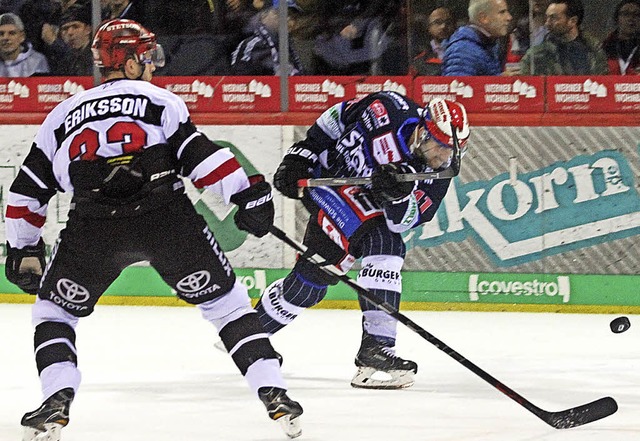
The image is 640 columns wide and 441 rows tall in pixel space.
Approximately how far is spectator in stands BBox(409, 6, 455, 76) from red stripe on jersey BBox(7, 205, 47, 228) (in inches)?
126

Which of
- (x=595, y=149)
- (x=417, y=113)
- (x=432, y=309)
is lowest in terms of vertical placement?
(x=432, y=309)

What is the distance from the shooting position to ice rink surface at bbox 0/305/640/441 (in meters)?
4.11

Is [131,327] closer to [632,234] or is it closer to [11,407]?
[11,407]

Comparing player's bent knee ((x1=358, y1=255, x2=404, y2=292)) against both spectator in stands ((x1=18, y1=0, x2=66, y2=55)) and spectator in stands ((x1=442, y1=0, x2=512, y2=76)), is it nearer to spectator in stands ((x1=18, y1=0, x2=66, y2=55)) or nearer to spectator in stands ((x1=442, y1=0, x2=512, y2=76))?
spectator in stands ((x1=442, y1=0, x2=512, y2=76))

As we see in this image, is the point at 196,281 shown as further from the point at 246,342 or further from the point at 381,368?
the point at 381,368

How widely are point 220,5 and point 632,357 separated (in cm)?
276

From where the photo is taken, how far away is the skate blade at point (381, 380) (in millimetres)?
4781

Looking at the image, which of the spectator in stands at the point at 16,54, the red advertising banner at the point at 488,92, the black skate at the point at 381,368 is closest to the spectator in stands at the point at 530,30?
the red advertising banner at the point at 488,92

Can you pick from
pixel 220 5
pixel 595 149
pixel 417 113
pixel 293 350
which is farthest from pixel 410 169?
pixel 220 5

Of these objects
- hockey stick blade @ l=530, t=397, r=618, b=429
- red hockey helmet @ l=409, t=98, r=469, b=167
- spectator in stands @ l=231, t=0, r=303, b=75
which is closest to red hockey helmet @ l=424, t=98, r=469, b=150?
red hockey helmet @ l=409, t=98, r=469, b=167

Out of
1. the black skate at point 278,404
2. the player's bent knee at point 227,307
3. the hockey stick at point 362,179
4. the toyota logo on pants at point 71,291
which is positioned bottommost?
the black skate at point 278,404

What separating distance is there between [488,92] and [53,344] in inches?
133

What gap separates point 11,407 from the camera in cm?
448

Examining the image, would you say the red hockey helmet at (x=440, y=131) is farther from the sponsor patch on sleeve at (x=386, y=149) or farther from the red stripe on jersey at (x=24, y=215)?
the red stripe on jersey at (x=24, y=215)
